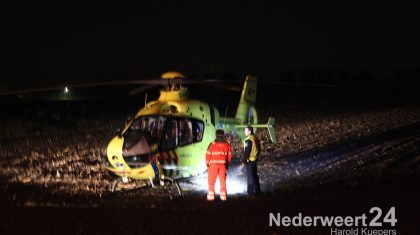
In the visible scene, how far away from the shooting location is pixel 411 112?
108ft

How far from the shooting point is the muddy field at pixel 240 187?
11069mm

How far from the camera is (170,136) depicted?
1573 centimetres

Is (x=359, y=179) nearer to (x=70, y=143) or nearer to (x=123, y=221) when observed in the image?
(x=123, y=221)

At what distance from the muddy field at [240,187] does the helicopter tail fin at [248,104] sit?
59.5 inches

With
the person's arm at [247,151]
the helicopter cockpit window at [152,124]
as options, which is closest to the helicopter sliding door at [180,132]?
the helicopter cockpit window at [152,124]

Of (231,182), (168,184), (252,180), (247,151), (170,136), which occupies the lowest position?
(252,180)

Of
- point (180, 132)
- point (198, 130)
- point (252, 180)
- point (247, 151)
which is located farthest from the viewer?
point (198, 130)

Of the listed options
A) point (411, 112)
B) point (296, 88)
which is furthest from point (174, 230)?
point (296, 88)

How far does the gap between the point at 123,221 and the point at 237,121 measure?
9837mm

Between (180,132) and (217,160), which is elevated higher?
(180,132)

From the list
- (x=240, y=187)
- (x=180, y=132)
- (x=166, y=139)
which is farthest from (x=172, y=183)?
(x=240, y=187)

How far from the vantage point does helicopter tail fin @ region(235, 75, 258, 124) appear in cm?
2148

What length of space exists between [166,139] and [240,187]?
7.52 ft

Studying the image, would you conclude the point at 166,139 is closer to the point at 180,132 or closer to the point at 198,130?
the point at 180,132
